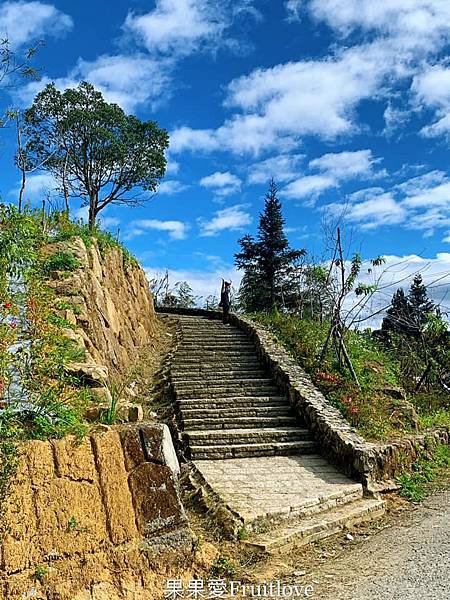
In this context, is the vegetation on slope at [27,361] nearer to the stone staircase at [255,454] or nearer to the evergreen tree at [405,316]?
the stone staircase at [255,454]

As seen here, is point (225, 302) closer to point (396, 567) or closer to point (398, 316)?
point (398, 316)

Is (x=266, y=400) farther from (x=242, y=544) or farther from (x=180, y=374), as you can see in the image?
(x=242, y=544)

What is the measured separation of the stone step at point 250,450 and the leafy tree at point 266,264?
15.5 meters

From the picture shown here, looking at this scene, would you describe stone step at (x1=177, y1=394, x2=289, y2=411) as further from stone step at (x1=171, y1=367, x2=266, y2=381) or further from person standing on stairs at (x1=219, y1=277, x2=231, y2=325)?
person standing on stairs at (x1=219, y1=277, x2=231, y2=325)

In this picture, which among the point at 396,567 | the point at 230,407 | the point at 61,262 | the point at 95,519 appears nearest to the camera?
the point at 95,519

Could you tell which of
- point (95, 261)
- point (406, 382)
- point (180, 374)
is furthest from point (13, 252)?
point (406, 382)

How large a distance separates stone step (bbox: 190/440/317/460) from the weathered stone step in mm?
629

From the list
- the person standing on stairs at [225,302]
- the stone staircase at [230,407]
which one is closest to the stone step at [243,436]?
the stone staircase at [230,407]

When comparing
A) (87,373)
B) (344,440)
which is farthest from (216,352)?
(87,373)

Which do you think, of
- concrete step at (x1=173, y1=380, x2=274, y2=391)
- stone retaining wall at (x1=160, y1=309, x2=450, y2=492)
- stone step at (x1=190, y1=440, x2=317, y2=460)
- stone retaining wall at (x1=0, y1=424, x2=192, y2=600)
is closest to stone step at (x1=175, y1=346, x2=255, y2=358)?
stone retaining wall at (x1=160, y1=309, x2=450, y2=492)

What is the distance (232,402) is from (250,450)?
1.58 m

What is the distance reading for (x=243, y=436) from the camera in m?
8.67

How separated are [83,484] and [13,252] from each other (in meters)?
1.99

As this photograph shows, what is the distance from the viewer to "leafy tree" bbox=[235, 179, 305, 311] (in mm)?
24438
